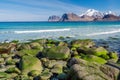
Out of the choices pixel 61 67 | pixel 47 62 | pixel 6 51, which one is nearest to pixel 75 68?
pixel 61 67

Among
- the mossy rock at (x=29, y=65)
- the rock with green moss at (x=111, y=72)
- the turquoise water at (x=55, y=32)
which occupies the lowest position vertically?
the turquoise water at (x=55, y=32)

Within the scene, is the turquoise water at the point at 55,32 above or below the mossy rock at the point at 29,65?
below

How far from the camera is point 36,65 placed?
11695 millimetres

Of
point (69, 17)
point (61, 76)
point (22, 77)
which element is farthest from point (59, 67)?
point (69, 17)

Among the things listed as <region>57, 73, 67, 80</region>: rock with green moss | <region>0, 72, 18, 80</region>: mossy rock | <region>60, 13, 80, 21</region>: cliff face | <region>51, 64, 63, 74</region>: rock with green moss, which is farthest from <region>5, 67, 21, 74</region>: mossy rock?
<region>60, 13, 80, 21</region>: cliff face

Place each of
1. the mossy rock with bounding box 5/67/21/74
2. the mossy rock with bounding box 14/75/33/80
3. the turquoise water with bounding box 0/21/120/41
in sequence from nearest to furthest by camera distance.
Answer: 1. the mossy rock with bounding box 14/75/33/80
2. the mossy rock with bounding box 5/67/21/74
3. the turquoise water with bounding box 0/21/120/41

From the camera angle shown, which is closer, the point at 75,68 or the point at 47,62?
the point at 75,68

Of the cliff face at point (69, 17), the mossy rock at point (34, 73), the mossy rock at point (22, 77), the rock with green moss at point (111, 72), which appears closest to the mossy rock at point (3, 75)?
the mossy rock at point (22, 77)

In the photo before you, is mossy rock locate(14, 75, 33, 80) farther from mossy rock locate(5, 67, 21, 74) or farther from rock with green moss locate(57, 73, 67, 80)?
rock with green moss locate(57, 73, 67, 80)

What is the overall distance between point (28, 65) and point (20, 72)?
45 cm

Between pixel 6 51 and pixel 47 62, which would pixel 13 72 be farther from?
pixel 6 51

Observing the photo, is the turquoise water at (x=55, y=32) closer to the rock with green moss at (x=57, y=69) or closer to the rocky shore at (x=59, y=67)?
the rocky shore at (x=59, y=67)

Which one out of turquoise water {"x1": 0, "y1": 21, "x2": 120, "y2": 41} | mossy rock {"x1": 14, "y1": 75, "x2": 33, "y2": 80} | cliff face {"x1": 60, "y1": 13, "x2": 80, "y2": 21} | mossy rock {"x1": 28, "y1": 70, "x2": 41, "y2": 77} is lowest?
cliff face {"x1": 60, "y1": 13, "x2": 80, "y2": 21}

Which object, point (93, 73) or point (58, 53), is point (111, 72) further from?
point (58, 53)
